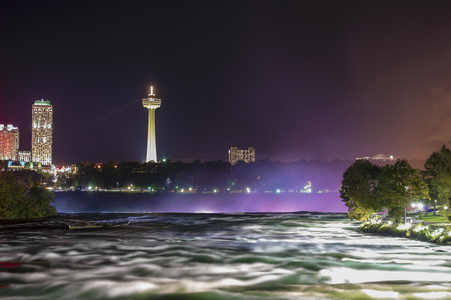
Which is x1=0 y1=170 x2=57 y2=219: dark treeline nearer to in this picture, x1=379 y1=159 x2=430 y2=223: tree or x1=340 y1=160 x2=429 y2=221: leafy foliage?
x1=340 y1=160 x2=429 y2=221: leafy foliage

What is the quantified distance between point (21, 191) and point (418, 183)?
51408mm

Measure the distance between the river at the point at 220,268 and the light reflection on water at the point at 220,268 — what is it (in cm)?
5

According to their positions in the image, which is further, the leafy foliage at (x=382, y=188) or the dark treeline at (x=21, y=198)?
the dark treeline at (x=21, y=198)

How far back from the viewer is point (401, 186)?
50.1 metres

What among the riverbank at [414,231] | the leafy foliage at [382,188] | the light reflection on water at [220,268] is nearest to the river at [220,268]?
the light reflection on water at [220,268]

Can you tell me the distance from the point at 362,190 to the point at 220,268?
3217cm

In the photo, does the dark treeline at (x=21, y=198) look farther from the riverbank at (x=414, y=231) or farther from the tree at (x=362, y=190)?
the riverbank at (x=414, y=231)

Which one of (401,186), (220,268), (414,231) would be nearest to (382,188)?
(401,186)

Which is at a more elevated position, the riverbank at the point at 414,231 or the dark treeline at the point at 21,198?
the dark treeline at the point at 21,198

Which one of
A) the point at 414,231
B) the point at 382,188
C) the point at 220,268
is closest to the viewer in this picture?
the point at 220,268

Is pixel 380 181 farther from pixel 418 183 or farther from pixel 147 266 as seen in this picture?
pixel 147 266

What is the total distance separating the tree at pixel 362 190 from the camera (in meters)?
54.2

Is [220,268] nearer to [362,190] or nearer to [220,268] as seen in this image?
[220,268]

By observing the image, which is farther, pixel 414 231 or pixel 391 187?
pixel 391 187
